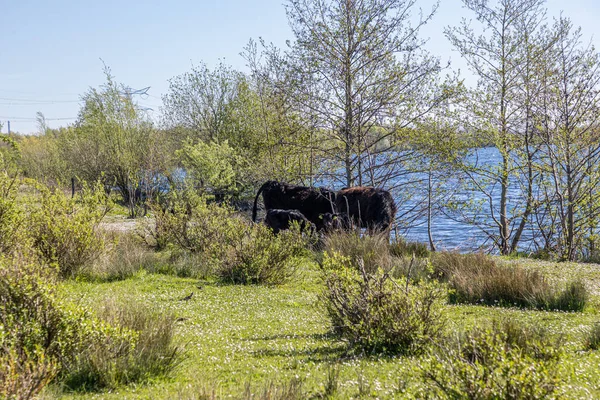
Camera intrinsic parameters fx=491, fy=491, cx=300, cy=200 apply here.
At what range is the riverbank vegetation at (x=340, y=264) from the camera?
443 centimetres

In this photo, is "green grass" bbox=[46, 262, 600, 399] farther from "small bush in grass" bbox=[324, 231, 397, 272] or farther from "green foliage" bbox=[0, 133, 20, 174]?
"green foliage" bbox=[0, 133, 20, 174]

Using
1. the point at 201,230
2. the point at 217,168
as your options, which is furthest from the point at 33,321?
the point at 217,168

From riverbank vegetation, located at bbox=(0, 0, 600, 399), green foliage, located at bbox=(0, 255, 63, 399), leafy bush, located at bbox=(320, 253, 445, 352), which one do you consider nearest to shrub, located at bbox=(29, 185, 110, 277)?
riverbank vegetation, located at bbox=(0, 0, 600, 399)

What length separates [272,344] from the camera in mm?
5867

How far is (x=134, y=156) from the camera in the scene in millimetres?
31109

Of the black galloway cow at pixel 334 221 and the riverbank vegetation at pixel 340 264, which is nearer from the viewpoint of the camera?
the riverbank vegetation at pixel 340 264

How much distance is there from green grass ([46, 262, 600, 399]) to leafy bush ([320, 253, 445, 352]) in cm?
26

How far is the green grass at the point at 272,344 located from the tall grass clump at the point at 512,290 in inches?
13.4

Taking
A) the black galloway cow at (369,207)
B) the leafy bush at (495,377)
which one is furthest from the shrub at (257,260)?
the leafy bush at (495,377)

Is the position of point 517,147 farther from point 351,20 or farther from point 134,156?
point 134,156

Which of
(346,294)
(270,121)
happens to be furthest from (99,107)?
(346,294)

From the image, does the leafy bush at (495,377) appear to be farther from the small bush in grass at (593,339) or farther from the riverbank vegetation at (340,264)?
the small bush in grass at (593,339)

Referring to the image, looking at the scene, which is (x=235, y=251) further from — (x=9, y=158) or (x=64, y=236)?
(x=9, y=158)

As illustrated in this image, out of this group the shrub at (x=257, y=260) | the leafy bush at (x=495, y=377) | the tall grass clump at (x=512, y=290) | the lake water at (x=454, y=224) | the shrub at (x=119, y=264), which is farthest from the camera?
the lake water at (x=454, y=224)
